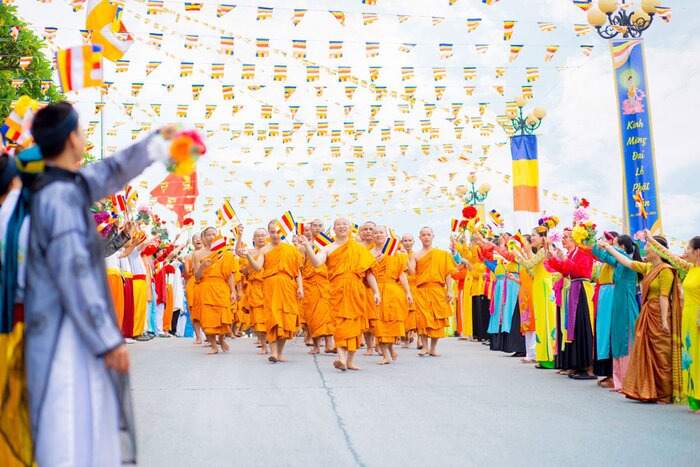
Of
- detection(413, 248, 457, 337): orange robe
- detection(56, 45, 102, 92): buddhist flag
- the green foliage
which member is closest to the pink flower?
detection(413, 248, 457, 337): orange robe

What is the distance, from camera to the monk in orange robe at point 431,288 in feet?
50.0

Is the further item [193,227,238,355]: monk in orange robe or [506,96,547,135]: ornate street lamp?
[506,96,547,135]: ornate street lamp

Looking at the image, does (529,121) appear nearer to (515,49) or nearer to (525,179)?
(525,179)

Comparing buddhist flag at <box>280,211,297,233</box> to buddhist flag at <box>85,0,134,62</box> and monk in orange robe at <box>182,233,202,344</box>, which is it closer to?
monk in orange robe at <box>182,233,202,344</box>

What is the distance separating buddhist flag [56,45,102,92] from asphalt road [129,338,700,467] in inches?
101

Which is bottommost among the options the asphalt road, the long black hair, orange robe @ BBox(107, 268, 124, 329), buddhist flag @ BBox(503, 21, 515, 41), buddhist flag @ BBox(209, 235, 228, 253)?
the asphalt road

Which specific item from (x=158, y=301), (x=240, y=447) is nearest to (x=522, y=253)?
(x=240, y=447)

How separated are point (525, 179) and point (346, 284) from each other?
17622mm

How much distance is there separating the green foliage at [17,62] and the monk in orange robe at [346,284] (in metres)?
11.1

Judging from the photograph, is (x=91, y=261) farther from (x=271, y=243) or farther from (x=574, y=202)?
(x=271, y=243)

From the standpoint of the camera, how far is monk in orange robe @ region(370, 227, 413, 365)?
45.3 feet

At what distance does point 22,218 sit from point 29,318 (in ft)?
1.67

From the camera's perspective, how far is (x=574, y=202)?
10.8 m

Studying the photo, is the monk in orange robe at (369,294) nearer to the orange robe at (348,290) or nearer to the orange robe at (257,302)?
the orange robe at (348,290)
